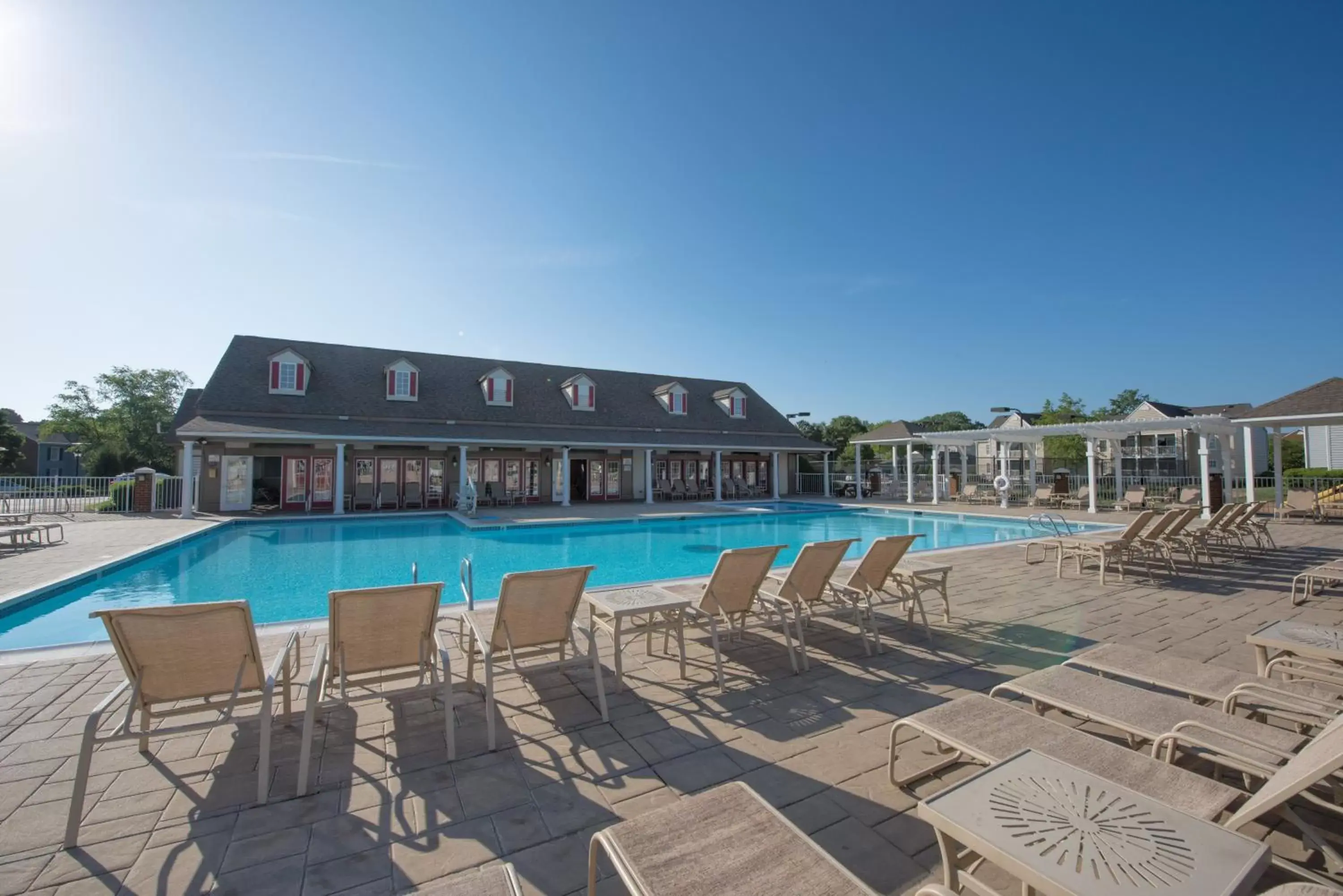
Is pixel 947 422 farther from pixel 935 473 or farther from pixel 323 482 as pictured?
pixel 323 482

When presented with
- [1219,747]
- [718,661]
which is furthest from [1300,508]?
[718,661]

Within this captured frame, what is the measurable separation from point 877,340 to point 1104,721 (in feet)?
84.3

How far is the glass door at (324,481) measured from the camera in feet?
61.3

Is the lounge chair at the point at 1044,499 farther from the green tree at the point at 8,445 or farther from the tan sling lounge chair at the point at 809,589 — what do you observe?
the green tree at the point at 8,445

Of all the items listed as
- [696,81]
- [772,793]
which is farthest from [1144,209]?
[772,793]

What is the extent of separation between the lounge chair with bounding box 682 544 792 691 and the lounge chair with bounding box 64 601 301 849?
265 centimetres

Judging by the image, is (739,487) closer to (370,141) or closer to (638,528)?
(638,528)

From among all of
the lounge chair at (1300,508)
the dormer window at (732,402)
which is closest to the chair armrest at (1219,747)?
the lounge chair at (1300,508)

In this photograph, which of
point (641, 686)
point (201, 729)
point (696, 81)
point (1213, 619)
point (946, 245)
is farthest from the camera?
point (946, 245)

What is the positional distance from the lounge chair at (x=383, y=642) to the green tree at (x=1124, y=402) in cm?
5690

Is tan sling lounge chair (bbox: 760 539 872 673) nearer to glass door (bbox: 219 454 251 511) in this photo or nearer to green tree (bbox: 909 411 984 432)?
glass door (bbox: 219 454 251 511)

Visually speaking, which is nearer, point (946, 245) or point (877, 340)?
point (946, 245)

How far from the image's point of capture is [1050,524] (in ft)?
43.4

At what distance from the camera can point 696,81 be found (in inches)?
440
